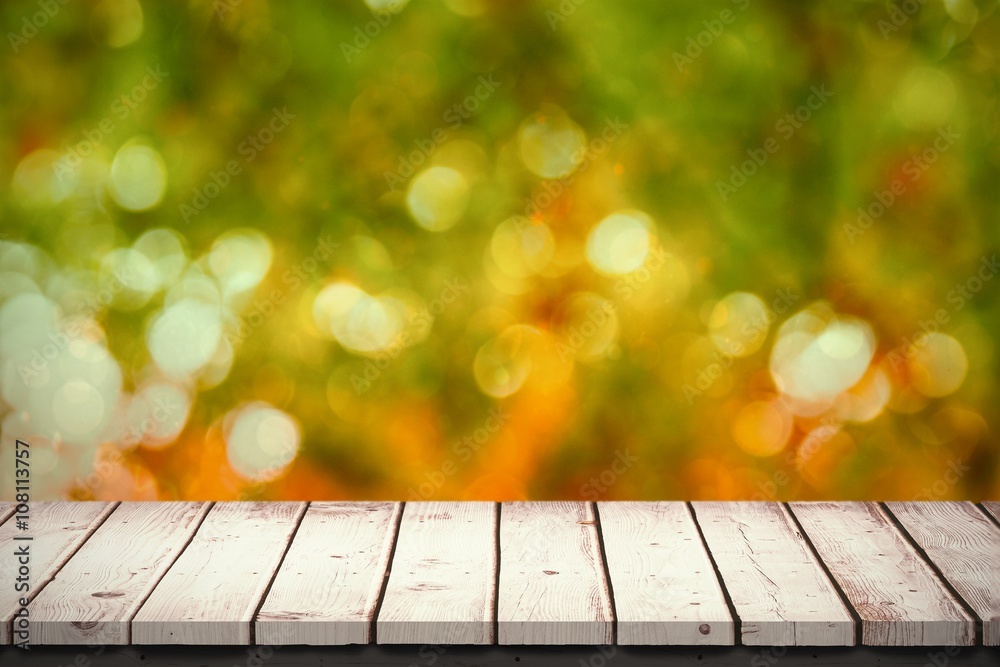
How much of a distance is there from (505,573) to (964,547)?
0.78 meters

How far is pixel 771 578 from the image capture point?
144 centimetres

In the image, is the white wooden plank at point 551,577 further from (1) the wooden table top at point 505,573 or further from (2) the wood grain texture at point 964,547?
(2) the wood grain texture at point 964,547

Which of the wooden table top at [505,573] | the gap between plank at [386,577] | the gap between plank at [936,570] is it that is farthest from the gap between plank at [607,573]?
the gap between plank at [936,570]

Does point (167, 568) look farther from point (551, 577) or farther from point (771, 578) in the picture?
point (771, 578)

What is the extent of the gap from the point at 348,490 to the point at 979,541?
1137 millimetres

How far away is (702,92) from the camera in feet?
5.80

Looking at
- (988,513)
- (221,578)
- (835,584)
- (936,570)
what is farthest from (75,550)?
(988,513)

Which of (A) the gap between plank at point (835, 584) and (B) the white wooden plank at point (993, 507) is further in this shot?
(B) the white wooden plank at point (993, 507)

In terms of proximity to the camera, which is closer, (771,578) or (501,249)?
(771,578)

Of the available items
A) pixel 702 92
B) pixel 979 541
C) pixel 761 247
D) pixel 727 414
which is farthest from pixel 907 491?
pixel 702 92

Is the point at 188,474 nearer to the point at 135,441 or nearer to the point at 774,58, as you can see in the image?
the point at 135,441

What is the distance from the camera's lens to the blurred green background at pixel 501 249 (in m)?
1.76

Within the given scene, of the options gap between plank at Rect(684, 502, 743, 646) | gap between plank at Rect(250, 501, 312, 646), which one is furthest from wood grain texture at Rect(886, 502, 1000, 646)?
gap between plank at Rect(250, 501, 312, 646)

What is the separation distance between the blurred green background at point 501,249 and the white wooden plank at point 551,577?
0.38ft
